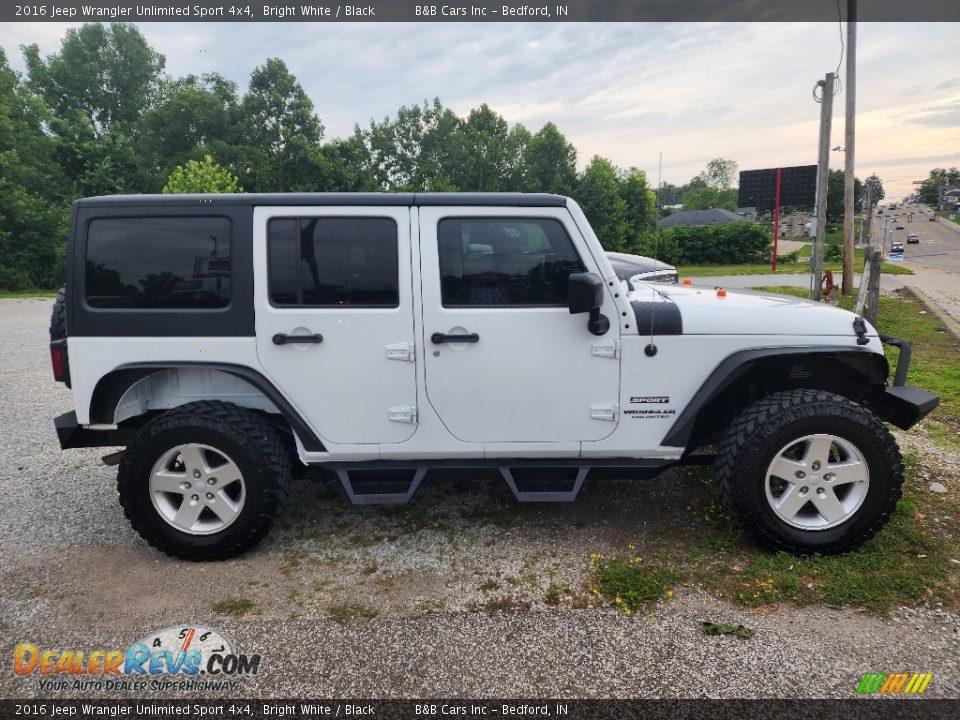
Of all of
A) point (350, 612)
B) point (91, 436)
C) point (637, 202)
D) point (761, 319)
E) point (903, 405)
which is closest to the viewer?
point (350, 612)

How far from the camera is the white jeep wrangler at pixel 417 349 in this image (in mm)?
3125

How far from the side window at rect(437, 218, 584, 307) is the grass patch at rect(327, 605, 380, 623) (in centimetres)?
160

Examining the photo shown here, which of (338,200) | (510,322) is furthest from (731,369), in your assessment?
(338,200)

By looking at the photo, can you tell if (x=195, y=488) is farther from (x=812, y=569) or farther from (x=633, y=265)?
(x=633, y=265)

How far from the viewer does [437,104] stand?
178ft

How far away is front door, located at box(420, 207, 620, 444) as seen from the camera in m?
3.13

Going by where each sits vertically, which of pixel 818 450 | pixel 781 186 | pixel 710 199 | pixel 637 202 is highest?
pixel 710 199

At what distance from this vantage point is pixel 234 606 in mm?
2891

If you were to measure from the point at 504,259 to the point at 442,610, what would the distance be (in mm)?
1802

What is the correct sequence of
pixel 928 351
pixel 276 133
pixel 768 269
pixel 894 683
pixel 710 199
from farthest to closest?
pixel 710 199
pixel 276 133
pixel 768 269
pixel 928 351
pixel 894 683

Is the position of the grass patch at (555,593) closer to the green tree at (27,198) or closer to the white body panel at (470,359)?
the white body panel at (470,359)

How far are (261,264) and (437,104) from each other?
56.1m

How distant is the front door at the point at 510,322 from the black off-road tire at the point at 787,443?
715mm

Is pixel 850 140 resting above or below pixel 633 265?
above
